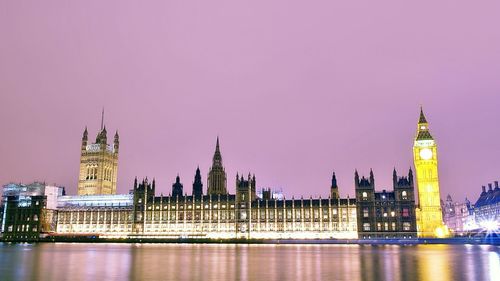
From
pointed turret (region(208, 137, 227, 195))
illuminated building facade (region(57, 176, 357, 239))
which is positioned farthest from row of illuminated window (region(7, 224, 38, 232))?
pointed turret (region(208, 137, 227, 195))

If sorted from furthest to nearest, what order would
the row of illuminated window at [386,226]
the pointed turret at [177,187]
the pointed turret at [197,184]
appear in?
the pointed turret at [197,184]
the pointed turret at [177,187]
the row of illuminated window at [386,226]

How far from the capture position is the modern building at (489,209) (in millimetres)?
168000

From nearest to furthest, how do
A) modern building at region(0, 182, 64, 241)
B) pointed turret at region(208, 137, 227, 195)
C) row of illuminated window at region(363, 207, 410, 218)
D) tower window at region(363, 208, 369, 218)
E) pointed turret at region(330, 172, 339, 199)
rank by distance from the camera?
row of illuminated window at region(363, 207, 410, 218)
tower window at region(363, 208, 369, 218)
pointed turret at region(330, 172, 339, 199)
modern building at region(0, 182, 64, 241)
pointed turret at region(208, 137, 227, 195)

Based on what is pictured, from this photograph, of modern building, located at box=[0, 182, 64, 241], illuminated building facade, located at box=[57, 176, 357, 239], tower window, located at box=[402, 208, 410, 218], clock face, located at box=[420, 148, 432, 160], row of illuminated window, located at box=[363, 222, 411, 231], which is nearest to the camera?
row of illuminated window, located at box=[363, 222, 411, 231]

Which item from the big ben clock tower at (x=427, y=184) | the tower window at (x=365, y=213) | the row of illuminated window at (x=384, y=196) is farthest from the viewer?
the tower window at (x=365, y=213)

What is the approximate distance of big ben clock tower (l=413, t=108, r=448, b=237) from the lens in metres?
128

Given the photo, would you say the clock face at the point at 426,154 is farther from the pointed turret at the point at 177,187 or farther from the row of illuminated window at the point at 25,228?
the row of illuminated window at the point at 25,228

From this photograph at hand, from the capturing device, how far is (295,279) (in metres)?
36.2

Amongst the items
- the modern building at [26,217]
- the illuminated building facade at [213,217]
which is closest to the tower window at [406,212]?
the illuminated building facade at [213,217]

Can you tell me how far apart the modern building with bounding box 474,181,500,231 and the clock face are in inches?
1575

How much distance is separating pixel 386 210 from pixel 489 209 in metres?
73.4

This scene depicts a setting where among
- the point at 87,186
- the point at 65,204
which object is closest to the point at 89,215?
the point at 65,204

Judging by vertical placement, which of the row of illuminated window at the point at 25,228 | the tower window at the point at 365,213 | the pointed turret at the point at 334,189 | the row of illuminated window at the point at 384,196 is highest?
the pointed turret at the point at 334,189

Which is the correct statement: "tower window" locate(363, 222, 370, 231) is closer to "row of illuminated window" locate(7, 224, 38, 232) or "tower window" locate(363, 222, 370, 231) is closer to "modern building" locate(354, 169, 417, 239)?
"modern building" locate(354, 169, 417, 239)
